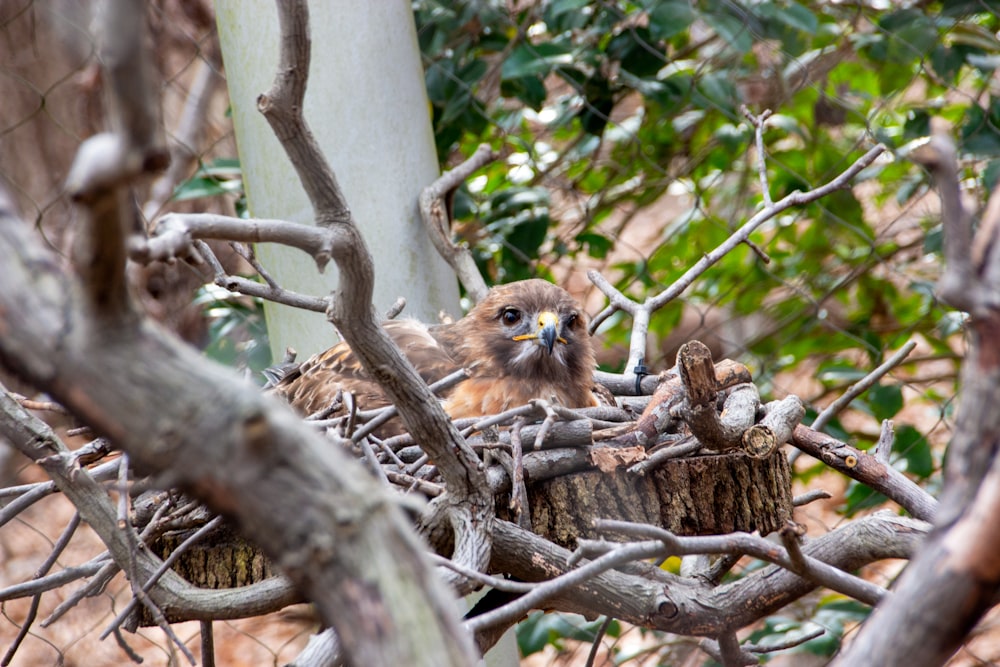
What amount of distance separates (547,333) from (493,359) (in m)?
0.09

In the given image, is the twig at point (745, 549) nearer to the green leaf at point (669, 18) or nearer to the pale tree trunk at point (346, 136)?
the pale tree trunk at point (346, 136)

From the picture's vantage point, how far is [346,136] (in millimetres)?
1633

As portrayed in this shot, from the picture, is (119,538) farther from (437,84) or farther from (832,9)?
(832,9)

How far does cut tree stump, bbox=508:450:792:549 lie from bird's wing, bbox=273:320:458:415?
357 mm

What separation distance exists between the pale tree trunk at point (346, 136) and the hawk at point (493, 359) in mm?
130

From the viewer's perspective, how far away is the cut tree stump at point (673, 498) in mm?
1081

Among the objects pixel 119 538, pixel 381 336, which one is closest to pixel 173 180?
pixel 119 538

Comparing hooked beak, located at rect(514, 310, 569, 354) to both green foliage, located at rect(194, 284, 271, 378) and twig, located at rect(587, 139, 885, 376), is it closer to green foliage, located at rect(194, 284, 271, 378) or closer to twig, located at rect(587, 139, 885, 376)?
twig, located at rect(587, 139, 885, 376)

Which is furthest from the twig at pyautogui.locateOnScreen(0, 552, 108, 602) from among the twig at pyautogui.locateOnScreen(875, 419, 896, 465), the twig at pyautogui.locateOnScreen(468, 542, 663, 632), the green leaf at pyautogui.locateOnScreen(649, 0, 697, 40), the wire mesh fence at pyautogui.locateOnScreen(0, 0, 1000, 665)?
the green leaf at pyautogui.locateOnScreen(649, 0, 697, 40)

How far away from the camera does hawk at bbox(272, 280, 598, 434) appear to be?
1.45 m

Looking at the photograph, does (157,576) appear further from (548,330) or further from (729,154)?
(729,154)

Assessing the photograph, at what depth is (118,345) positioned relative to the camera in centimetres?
40

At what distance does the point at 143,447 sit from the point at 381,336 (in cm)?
34

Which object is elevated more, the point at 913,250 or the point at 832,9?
the point at 832,9
